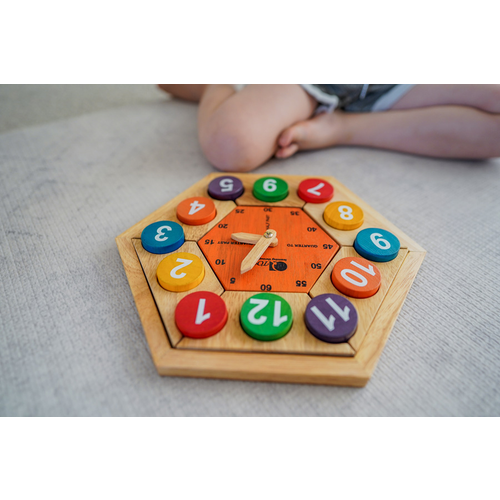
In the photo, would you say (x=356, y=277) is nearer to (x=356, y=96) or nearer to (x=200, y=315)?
(x=200, y=315)

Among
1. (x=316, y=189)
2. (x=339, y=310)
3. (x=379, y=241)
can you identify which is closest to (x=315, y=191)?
(x=316, y=189)

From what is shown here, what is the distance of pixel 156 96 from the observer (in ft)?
4.05

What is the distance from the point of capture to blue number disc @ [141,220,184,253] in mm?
560

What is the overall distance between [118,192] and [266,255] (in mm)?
406

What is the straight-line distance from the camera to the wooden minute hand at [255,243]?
52 centimetres

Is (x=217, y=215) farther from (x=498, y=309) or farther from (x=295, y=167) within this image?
(x=498, y=309)

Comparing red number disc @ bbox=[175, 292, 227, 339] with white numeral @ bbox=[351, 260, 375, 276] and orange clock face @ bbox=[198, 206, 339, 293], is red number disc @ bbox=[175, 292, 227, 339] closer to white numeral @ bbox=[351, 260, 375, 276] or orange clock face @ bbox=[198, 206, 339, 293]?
orange clock face @ bbox=[198, 206, 339, 293]

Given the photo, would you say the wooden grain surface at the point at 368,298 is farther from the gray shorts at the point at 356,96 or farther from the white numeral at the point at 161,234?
the gray shorts at the point at 356,96

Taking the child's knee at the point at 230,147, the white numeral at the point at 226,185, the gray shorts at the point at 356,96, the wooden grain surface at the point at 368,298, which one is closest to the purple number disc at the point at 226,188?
the white numeral at the point at 226,185

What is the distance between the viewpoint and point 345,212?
63 cm

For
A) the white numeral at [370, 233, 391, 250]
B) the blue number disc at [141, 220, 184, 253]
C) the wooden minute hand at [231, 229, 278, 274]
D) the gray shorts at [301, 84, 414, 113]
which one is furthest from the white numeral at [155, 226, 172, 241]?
the gray shorts at [301, 84, 414, 113]

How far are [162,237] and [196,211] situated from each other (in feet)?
0.28

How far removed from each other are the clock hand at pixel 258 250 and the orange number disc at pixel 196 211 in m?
0.11
